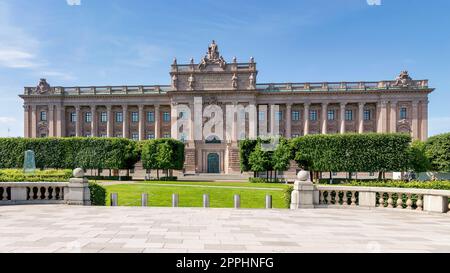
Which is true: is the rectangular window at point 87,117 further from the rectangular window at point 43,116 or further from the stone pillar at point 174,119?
the stone pillar at point 174,119

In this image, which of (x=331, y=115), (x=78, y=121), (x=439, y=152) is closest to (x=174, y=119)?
(x=78, y=121)

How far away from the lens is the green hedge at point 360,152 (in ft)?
146

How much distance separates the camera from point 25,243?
810cm

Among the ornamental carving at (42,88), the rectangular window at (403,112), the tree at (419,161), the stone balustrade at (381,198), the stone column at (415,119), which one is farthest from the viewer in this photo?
the ornamental carving at (42,88)

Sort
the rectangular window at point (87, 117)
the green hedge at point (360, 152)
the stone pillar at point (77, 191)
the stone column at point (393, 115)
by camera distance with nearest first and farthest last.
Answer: the stone pillar at point (77, 191) → the green hedge at point (360, 152) → the stone column at point (393, 115) → the rectangular window at point (87, 117)

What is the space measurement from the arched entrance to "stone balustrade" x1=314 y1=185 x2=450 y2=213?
5149 cm

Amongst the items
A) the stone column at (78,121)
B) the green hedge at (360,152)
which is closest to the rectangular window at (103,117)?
the stone column at (78,121)

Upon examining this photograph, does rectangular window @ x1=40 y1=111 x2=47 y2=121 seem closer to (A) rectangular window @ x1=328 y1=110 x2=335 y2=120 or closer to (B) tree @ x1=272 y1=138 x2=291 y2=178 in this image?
(B) tree @ x1=272 y1=138 x2=291 y2=178

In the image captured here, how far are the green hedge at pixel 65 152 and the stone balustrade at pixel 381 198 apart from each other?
4202 cm

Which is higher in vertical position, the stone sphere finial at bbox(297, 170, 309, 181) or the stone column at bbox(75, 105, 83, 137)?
the stone column at bbox(75, 105, 83, 137)

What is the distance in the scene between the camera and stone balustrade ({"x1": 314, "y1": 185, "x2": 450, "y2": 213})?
14.1 metres

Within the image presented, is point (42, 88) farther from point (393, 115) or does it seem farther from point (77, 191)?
point (393, 115)

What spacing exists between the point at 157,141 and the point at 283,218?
4126cm

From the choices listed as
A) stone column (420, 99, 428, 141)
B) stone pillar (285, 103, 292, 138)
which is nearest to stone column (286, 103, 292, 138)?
stone pillar (285, 103, 292, 138)
